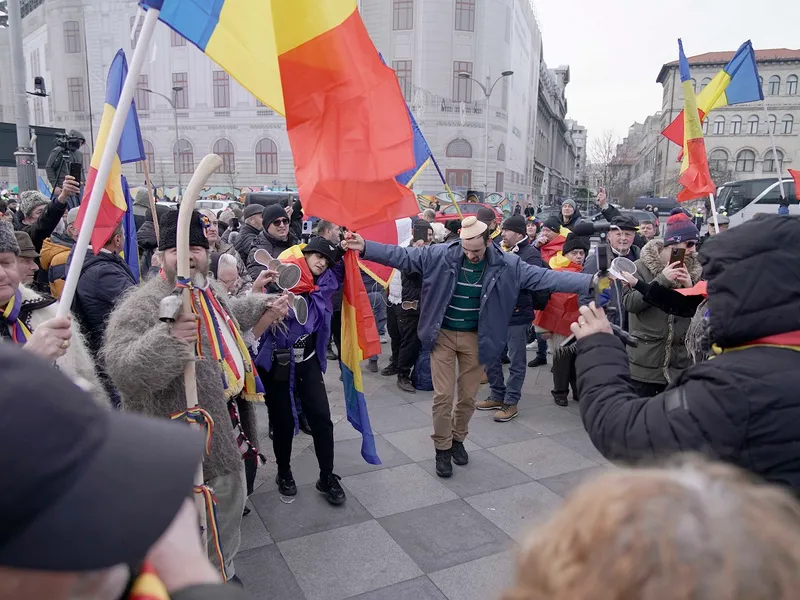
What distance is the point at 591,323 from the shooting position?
202 cm

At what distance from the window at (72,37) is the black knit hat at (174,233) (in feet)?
155

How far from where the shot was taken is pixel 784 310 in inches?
60.6

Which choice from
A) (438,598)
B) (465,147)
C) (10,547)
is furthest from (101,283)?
(465,147)

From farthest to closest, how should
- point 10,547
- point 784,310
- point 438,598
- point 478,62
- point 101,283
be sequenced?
point 478,62
point 101,283
point 438,598
point 784,310
point 10,547

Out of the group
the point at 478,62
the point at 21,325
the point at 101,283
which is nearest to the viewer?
the point at 21,325

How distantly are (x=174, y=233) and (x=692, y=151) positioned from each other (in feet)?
17.9

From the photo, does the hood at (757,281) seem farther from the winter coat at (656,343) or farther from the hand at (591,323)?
the winter coat at (656,343)

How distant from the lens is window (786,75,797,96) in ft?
209

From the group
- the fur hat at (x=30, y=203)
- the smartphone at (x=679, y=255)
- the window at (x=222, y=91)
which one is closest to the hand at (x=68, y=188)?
the fur hat at (x=30, y=203)

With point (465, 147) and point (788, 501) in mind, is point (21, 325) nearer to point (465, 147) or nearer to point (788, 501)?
point (788, 501)

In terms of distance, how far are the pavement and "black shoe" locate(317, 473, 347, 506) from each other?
0.06 m

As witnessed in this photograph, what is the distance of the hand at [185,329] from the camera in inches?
93.2

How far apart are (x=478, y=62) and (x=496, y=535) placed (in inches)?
1720

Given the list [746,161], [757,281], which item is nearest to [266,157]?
[757,281]
